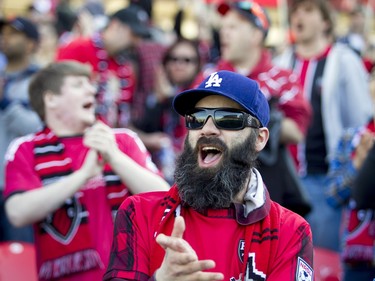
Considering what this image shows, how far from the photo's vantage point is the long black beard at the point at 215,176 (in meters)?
3.60

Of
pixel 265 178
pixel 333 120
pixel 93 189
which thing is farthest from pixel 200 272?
pixel 333 120

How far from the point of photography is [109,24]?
8.54 meters

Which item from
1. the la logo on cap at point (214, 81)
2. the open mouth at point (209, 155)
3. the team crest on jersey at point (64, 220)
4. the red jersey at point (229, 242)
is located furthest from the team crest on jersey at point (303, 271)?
the team crest on jersey at point (64, 220)

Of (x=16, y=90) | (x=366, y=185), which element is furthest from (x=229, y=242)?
(x=16, y=90)

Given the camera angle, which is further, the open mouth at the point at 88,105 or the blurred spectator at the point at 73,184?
the open mouth at the point at 88,105

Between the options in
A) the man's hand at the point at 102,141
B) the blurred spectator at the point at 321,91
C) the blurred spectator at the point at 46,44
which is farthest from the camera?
the blurred spectator at the point at 46,44

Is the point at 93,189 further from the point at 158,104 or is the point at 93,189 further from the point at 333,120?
the point at 158,104

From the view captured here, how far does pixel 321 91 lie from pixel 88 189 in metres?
3.00

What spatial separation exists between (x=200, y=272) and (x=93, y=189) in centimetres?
196

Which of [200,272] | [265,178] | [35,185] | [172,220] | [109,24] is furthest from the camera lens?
[109,24]

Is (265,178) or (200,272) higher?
(200,272)

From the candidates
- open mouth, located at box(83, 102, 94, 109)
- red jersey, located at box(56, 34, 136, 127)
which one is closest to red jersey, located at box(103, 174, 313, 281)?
open mouth, located at box(83, 102, 94, 109)

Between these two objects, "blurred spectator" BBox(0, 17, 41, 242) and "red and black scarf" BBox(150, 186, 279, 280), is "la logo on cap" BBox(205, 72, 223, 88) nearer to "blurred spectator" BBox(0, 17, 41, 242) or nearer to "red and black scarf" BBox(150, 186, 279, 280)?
"red and black scarf" BBox(150, 186, 279, 280)

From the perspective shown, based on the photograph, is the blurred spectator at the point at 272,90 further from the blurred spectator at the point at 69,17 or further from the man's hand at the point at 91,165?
the blurred spectator at the point at 69,17
